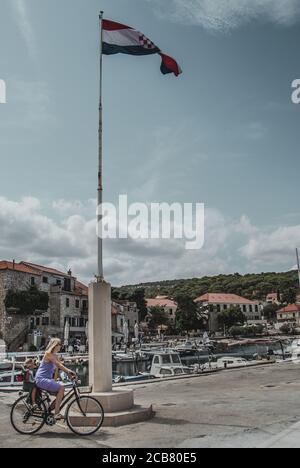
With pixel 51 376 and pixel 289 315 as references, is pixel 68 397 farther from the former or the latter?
pixel 289 315

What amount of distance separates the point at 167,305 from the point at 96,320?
136173mm

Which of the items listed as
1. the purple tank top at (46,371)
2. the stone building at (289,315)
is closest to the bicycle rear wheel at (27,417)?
the purple tank top at (46,371)

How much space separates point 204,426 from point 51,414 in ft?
10.3

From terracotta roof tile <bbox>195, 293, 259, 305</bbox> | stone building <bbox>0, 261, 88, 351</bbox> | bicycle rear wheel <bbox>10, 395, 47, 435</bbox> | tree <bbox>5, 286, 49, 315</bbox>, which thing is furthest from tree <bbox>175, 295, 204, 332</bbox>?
bicycle rear wheel <bbox>10, 395, 47, 435</bbox>

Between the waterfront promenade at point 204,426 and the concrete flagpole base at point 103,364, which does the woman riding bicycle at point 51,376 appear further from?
the concrete flagpole base at point 103,364

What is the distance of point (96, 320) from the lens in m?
10.4

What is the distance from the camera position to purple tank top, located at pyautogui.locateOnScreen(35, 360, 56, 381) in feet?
29.0

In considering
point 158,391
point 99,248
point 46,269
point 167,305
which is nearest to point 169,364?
point 158,391

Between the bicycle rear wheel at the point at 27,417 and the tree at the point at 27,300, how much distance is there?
58.2 meters

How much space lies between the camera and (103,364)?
10.3m

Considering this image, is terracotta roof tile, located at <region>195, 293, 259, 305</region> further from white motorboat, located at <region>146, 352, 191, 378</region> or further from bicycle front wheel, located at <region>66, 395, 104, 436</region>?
bicycle front wheel, located at <region>66, 395, 104, 436</region>
